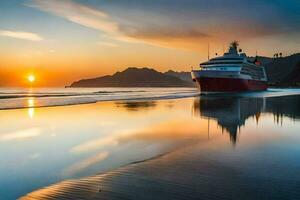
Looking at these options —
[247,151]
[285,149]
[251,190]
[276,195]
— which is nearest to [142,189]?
[251,190]

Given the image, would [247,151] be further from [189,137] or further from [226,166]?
[189,137]

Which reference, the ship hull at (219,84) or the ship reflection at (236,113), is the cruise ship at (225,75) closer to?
the ship hull at (219,84)

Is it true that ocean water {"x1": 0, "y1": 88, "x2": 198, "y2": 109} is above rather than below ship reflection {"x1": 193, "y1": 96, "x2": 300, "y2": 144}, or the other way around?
below

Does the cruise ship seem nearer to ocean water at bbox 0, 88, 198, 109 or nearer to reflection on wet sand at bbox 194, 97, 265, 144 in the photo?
ocean water at bbox 0, 88, 198, 109

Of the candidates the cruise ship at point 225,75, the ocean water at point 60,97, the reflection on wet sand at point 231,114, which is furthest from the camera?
the cruise ship at point 225,75

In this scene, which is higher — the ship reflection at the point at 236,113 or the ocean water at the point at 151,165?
the ocean water at the point at 151,165

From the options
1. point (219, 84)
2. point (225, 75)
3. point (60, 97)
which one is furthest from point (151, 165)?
point (225, 75)

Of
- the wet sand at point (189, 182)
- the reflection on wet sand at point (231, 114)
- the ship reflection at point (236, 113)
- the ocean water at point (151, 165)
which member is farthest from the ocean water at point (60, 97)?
the wet sand at point (189, 182)

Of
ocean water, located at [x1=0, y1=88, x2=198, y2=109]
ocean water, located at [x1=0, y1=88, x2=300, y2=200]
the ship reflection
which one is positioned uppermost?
ocean water, located at [x1=0, y1=88, x2=300, y2=200]

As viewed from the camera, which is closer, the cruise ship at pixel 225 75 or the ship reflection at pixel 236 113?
the ship reflection at pixel 236 113

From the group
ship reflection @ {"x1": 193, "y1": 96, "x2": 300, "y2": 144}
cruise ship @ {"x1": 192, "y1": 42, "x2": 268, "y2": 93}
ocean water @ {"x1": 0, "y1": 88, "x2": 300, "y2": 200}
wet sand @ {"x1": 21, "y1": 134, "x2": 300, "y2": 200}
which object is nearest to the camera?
wet sand @ {"x1": 21, "y1": 134, "x2": 300, "y2": 200}

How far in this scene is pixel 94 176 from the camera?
7.48 metres

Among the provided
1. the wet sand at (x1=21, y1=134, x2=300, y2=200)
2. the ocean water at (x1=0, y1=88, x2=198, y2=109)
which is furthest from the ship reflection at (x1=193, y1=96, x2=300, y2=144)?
the ocean water at (x1=0, y1=88, x2=198, y2=109)

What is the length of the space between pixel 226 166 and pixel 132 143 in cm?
478
